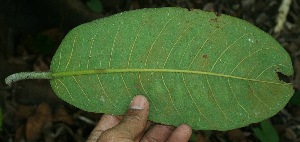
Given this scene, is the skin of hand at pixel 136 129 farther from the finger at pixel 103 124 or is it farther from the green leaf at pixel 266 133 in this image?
the green leaf at pixel 266 133

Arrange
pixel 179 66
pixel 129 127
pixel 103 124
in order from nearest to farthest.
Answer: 1. pixel 179 66
2. pixel 129 127
3. pixel 103 124

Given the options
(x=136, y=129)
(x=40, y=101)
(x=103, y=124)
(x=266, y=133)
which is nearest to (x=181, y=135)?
(x=136, y=129)

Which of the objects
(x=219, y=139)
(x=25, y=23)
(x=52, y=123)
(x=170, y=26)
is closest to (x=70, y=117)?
(x=52, y=123)

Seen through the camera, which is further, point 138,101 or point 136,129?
point 136,129

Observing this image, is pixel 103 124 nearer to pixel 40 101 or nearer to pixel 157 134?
pixel 157 134

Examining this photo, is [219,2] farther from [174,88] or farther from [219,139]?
[174,88]

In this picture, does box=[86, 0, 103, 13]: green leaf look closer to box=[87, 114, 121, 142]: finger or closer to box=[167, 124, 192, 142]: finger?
box=[87, 114, 121, 142]: finger
